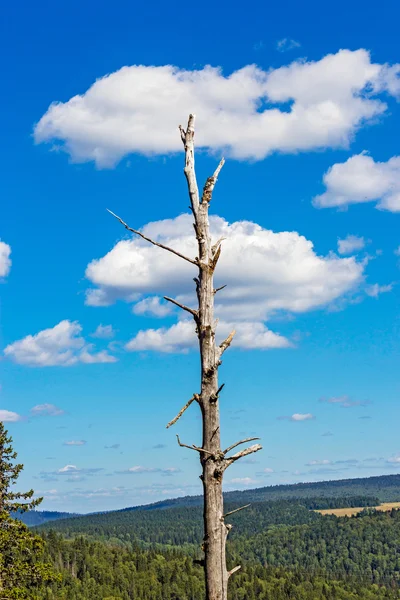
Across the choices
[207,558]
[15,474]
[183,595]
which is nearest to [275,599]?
[183,595]

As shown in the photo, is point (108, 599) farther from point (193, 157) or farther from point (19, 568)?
point (193, 157)

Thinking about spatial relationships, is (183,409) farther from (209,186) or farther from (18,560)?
(18,560)

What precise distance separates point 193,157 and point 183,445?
5.12 m

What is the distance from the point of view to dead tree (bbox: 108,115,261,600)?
42.8ft

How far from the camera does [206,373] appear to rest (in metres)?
13.5

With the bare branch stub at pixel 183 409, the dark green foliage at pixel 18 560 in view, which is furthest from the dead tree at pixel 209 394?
the dark green foliage at pixel 18 560

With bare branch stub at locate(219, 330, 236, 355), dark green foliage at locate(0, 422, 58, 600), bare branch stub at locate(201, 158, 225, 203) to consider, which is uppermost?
bare branch stub at locate(201, 158, 225, 203)

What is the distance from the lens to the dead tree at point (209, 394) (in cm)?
1305

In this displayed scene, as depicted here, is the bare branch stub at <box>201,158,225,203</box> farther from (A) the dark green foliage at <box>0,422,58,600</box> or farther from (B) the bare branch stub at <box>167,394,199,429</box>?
(A) the dark green foliage at <box>0,422,58,600</box>

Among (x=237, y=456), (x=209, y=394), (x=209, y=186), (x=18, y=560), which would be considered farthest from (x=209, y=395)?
(x=18, y=560)

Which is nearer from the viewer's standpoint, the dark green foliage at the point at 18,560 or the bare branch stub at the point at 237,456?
the bare branch stub at the point at 237,456

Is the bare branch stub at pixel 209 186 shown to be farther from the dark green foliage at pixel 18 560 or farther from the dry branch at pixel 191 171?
the dark green foliage at pixel 18 560

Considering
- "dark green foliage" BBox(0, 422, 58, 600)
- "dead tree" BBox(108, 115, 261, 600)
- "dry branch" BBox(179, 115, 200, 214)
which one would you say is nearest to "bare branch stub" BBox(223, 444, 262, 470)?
"dead tree" BBox(108, 115, 261, 600)

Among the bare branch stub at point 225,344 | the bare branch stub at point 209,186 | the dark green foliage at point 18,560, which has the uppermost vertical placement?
the bare branch stub at point 209,186
